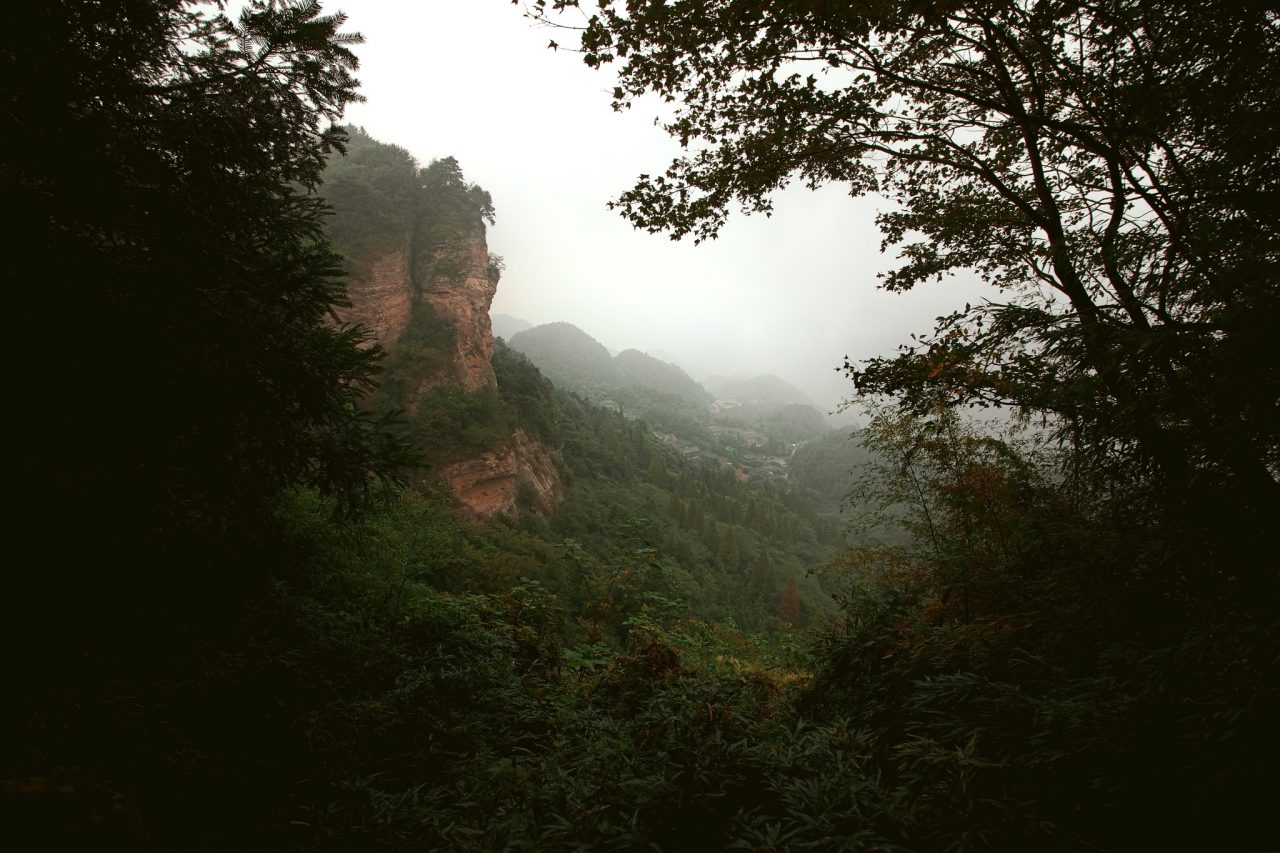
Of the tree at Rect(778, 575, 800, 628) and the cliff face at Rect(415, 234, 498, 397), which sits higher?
the cliff face at Rect(415, 234, 498, 397)

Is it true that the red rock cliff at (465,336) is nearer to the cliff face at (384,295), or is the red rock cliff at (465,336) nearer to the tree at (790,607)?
the cliff face at (384,295)

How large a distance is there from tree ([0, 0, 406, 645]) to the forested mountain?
0.03 metres

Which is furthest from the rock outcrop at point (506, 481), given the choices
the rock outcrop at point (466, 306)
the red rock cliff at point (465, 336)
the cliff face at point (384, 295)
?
the cliff face at point (384, 295)

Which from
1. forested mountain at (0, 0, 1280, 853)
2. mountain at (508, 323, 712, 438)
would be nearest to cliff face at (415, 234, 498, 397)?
forested mountain at (0, 0, 1280, 853)

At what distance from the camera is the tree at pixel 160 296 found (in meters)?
3.01

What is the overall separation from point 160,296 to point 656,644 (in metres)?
5.99

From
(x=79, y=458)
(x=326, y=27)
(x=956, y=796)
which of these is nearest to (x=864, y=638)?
(x=956, y=796)

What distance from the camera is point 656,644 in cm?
636

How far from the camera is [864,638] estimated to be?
516 centimetres

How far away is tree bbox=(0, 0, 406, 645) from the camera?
3.01 m

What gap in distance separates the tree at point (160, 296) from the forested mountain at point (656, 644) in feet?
0.08

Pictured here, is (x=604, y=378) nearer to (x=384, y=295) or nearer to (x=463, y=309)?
(x=463, y=309)

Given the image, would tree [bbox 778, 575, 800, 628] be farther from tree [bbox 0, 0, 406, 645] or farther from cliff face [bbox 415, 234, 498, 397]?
tree [bbox 0, 0, 406, 645]

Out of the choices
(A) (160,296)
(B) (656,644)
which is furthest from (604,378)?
(A) (160,296)
